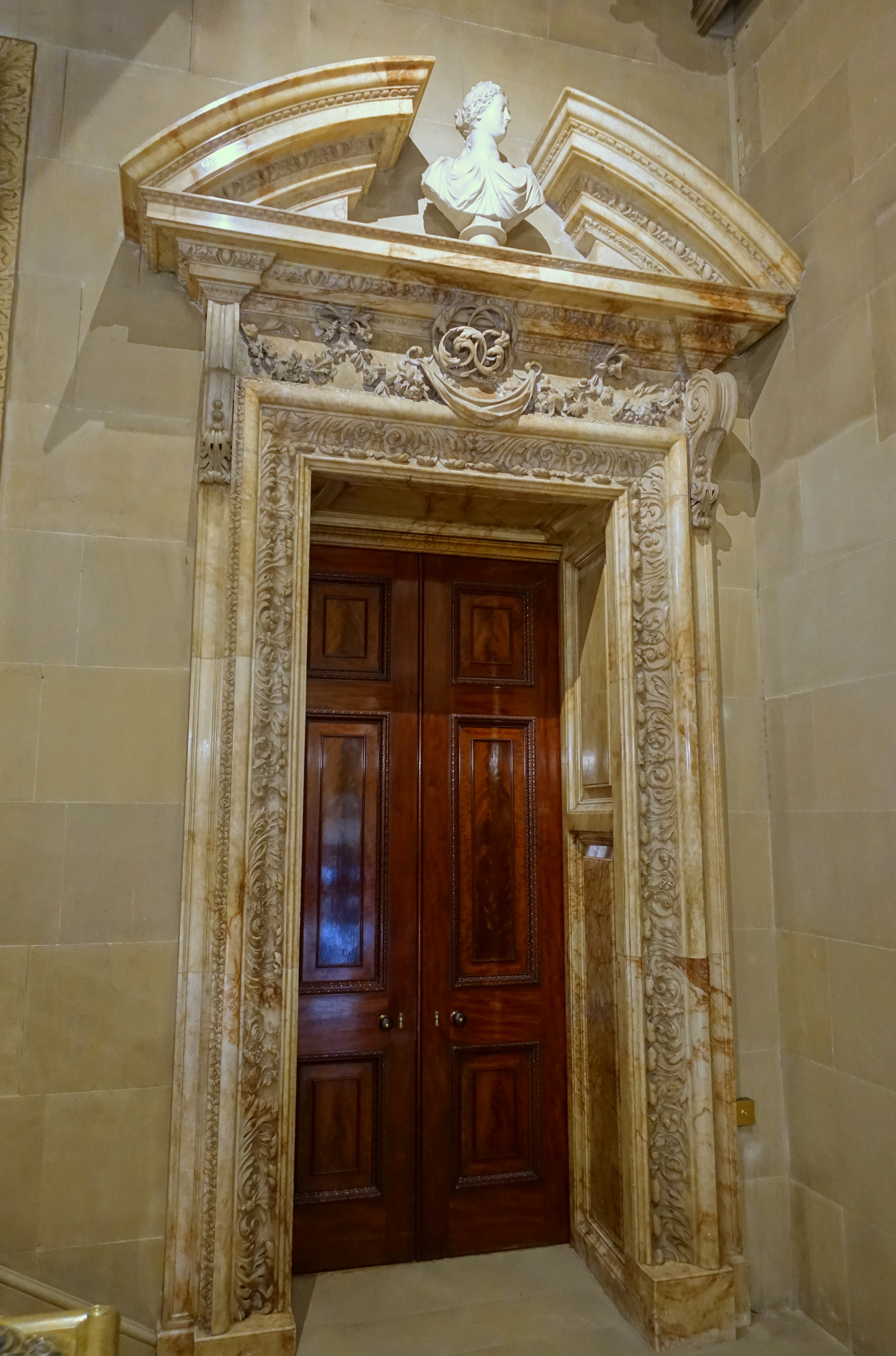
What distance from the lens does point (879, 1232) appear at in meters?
2.43

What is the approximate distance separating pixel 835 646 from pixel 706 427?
2.72 feet

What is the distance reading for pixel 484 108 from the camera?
290 cm

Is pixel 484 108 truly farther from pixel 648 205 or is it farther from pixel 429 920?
pixel 429 920

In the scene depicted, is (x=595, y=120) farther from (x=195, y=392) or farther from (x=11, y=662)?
(x=11, y=662)

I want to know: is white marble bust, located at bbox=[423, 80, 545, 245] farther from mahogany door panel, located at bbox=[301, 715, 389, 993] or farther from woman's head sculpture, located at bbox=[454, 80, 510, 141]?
mahogany door panel, located at bbox=[301, 715, 389, 993]

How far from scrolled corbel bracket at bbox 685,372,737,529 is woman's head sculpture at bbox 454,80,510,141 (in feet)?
3.44

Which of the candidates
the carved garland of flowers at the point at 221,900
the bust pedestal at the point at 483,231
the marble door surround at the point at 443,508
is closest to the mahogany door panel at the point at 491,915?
the marble door surround at the point at 443,508

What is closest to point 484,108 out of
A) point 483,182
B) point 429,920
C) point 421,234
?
point 483,182

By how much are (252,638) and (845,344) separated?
6.68 ft

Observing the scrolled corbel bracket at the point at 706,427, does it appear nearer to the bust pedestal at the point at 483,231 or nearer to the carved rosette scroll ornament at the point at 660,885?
the carved rosette scroll ornament at the point at 660,885

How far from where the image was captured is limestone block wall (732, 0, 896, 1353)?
2.51m

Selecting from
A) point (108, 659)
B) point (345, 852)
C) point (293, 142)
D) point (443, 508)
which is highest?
point (293, 142)

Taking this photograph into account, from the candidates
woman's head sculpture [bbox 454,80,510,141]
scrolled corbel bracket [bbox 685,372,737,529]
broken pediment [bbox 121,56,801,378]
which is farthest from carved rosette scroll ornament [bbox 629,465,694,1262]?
woman's head sculpture [bbox 454,80,510,141]

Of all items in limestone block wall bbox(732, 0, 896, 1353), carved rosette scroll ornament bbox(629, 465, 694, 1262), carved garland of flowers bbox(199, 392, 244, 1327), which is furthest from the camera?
carved rosette scroll ornament bbox(629, 465, 694, 1262)
